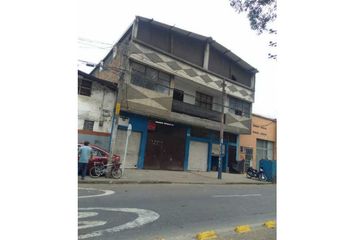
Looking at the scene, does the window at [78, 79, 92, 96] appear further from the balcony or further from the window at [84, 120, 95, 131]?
the balcony

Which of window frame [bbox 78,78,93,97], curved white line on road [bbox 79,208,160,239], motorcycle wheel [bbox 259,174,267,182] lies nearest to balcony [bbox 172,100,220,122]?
motorcycle wheel [bbox 259,174,267,182]

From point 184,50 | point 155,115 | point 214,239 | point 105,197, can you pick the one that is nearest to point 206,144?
point 155,115

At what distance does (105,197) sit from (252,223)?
12.5 ft

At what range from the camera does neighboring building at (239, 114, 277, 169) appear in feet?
76.2

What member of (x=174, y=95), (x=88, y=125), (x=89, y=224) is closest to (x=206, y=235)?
(x=89, y=224)

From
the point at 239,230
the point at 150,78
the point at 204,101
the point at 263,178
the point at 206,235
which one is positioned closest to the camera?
the point at 206,235

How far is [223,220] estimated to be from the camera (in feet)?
18.0

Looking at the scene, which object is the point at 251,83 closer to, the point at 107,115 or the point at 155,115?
the point at 155,115

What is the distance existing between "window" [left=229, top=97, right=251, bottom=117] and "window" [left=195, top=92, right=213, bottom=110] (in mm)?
1856

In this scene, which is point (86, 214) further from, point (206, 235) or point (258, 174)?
point (258, 174)

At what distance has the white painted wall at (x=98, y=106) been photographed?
14148 millimetres

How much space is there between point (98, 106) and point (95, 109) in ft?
0.84

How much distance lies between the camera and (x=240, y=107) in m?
22.3

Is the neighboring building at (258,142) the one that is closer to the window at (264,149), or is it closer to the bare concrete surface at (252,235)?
the window at (264,149)
